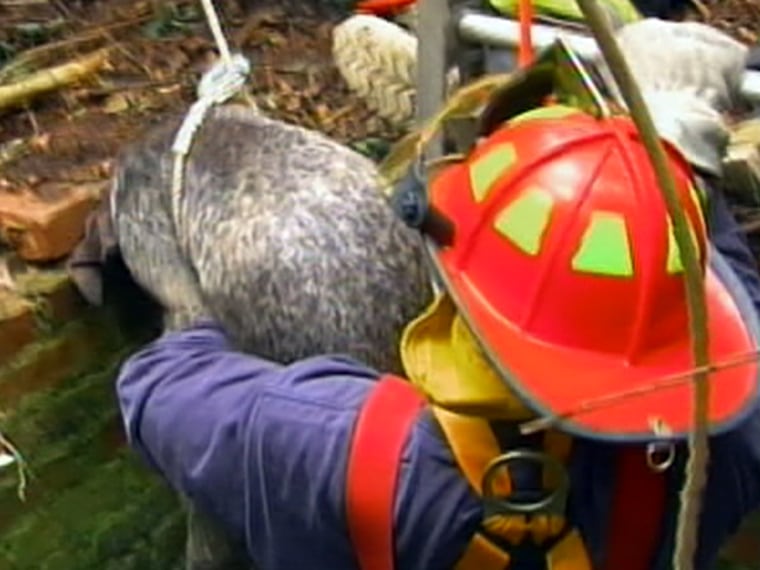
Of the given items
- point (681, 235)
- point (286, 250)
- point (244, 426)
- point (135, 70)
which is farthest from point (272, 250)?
point (681, 235)

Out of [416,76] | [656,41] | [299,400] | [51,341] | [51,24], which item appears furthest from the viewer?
[51,24]

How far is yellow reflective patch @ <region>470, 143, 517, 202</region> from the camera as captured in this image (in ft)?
7.90

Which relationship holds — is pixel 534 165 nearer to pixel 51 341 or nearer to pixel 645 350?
pixel 645 350

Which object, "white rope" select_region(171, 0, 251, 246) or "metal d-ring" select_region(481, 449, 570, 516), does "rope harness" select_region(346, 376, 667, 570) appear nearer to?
"metal d-ring" select_region(481, 449, 570, 516)

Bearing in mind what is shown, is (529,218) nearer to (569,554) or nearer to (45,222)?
(569,554)

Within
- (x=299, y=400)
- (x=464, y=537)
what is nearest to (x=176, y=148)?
(x=299, y=400)

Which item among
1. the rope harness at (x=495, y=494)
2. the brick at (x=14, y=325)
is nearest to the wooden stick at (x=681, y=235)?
the rope harness at (x=495, y=494)

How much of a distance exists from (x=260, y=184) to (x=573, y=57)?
0.61 meters

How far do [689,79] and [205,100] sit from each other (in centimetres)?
75

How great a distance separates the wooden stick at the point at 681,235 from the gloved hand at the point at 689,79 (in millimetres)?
930

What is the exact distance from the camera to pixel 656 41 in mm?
3004

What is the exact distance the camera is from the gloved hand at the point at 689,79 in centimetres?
277

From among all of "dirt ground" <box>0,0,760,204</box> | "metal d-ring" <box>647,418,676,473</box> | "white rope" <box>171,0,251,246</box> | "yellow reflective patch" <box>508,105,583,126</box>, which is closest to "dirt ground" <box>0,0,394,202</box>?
"dirt ground" <box>0,0,760,204</box>

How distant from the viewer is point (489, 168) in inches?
95.7
